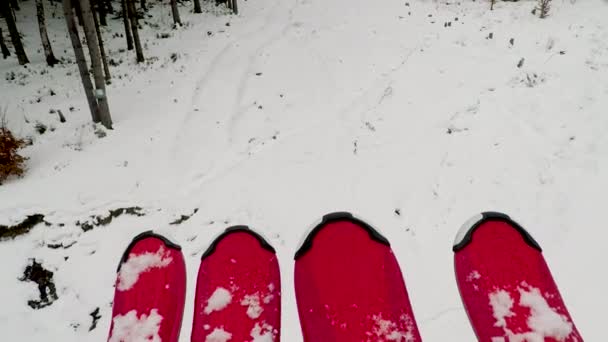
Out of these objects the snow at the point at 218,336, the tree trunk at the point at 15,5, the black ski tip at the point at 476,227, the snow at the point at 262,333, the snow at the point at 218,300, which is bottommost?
the snow at the point at 262,333

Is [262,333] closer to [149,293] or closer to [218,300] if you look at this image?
→ [218,300]

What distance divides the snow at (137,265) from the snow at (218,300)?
0.62 metres

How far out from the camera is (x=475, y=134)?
19.0 ft

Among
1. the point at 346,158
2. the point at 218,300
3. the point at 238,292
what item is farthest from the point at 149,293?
the point at 346,158

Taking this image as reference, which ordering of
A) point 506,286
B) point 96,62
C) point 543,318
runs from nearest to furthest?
point 543,318 < point 506,286 < point 96,62

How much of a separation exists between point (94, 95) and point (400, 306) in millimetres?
7254

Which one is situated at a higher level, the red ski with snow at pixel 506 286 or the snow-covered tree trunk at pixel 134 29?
the snow-covered tree trunk at pixel 134 29

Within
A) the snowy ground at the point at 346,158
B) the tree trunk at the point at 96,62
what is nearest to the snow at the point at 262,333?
the snowy ground at the point at 346,158

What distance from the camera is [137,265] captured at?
329 centimetres

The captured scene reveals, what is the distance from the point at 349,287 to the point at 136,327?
180cm

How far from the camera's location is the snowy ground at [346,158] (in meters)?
4.15

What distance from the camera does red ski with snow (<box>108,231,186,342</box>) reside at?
288 cm

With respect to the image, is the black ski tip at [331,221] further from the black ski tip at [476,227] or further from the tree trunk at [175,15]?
the tree trunk at [175,15]

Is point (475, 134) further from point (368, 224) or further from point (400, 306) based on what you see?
point (400, 306)
